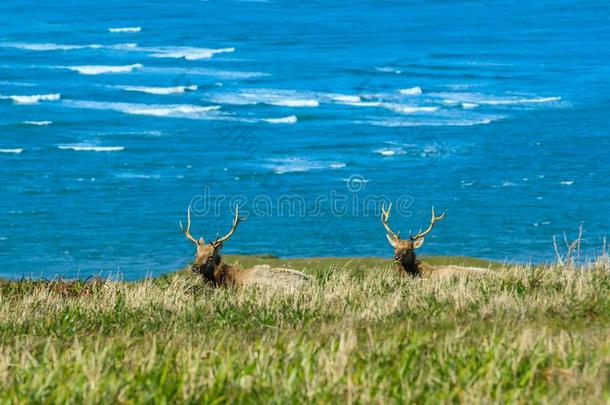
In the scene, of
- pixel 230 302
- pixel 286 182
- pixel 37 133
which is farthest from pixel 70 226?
pixel 230 302

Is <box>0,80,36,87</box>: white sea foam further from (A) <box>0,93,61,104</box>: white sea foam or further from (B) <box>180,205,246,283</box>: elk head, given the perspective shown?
→ (B) <box>180,205,246,283</box>: elk head

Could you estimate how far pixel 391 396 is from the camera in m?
8.92

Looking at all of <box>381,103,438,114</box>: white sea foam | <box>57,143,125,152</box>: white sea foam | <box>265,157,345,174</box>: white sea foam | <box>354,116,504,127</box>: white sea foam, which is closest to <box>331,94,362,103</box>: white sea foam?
<box>381,103,438,114</box>: white sea foam

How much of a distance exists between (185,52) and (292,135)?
24.8 metres

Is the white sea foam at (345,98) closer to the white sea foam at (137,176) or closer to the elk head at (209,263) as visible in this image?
the white sea foam at (137,176)

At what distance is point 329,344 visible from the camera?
10.5 metres

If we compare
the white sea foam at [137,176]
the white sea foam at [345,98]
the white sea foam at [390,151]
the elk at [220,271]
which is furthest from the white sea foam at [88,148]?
the elk at [220,271]

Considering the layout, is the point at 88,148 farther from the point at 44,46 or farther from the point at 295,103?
the point at 44,46

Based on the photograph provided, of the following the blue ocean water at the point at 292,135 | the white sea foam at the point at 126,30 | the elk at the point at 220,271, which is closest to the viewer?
the elk at the point at 220,271

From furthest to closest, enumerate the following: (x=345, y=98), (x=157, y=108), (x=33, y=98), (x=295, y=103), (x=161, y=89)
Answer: (x=161, y=89), (x=345, y=98), (x=33, y=98), (x=295, y=103), (x=157, y=108)

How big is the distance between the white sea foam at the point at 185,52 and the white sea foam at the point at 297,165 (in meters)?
26.9

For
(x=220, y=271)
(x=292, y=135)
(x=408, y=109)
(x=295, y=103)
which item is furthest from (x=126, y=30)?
(x=220, y=271)

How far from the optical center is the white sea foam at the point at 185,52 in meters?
84.4

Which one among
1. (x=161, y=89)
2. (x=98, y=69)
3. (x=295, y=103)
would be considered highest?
(x=98, y=69)
